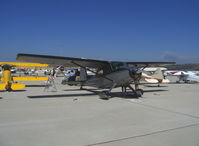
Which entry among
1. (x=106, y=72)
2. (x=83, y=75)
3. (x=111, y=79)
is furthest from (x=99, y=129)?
(x=83, y=75)

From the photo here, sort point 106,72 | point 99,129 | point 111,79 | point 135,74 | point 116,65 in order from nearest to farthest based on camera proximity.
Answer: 1. point 99,129
2. point 135,74
3. point 116,65
4. point 111,79
5. point 106,72

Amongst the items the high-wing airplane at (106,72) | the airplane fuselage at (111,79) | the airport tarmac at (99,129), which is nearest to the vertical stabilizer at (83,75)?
the high-wing airplane at (106,72)

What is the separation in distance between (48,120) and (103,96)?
5118 mm

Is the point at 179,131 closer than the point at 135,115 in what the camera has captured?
Yes

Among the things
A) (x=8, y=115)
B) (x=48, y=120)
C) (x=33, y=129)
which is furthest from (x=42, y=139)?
(x=8, y=115)

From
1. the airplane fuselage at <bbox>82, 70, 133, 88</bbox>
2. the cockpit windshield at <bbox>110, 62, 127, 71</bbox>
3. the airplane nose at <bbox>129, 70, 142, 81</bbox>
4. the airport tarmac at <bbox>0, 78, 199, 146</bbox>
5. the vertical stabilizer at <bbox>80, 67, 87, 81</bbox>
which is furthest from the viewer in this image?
the vertical stabilizer at <bbox>80, 67, 87, 81</bbox>

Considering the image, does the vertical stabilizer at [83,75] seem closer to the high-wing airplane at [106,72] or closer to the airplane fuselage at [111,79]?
the high-wing airplane at [106,72]

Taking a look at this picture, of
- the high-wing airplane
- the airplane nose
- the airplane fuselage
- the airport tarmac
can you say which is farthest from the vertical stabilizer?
the airport tarmac

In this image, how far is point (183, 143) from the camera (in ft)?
13.1

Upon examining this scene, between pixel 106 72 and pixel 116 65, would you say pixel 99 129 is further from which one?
pixel 106 72

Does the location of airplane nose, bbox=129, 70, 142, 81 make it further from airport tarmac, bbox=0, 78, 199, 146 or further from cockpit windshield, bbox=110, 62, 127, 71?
airport tarmac, bbox=0, 78, 199, 146

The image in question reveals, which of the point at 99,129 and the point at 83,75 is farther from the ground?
the point at 83,75

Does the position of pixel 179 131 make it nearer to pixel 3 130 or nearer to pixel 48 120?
pixel 48 120

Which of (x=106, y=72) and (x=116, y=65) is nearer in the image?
(x=116, y=65)
